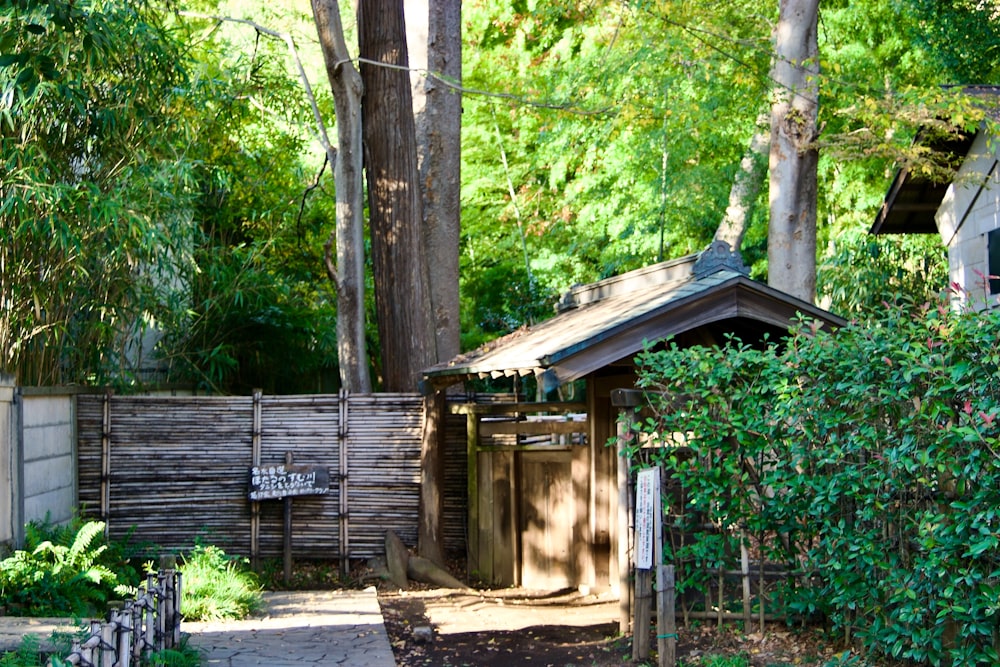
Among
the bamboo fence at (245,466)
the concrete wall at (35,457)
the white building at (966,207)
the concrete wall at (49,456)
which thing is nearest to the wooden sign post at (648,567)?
the bamboo fence at (245,466)

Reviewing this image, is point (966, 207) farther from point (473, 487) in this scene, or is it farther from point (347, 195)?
point (347, 195)

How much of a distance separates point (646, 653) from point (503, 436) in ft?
14.4

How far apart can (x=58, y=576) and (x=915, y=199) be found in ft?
40.9

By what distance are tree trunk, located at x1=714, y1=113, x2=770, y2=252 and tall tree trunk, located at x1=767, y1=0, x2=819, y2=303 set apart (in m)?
4.30

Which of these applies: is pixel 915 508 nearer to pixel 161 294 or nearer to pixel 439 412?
pixel 439 412

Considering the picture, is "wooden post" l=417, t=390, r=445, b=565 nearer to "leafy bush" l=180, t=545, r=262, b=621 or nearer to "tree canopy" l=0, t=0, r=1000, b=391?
"leafy bush" l=180, t=545, r=262, b=621

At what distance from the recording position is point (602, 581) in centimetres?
1021

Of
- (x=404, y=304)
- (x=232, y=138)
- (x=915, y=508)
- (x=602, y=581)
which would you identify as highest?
(x=232, y=138)

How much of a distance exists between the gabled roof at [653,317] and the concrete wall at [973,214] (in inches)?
198

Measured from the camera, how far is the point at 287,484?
431 inches

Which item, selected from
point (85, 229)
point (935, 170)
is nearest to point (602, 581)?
point (85, 229)

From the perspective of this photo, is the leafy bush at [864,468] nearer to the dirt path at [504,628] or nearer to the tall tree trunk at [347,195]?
the dirt path at [504,628]

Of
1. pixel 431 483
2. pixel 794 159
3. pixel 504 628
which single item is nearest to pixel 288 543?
pixel 431 483

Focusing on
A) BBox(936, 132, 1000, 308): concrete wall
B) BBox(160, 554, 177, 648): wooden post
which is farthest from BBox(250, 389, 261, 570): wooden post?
BBox(936, 132, 1000, 308): concrete wall
